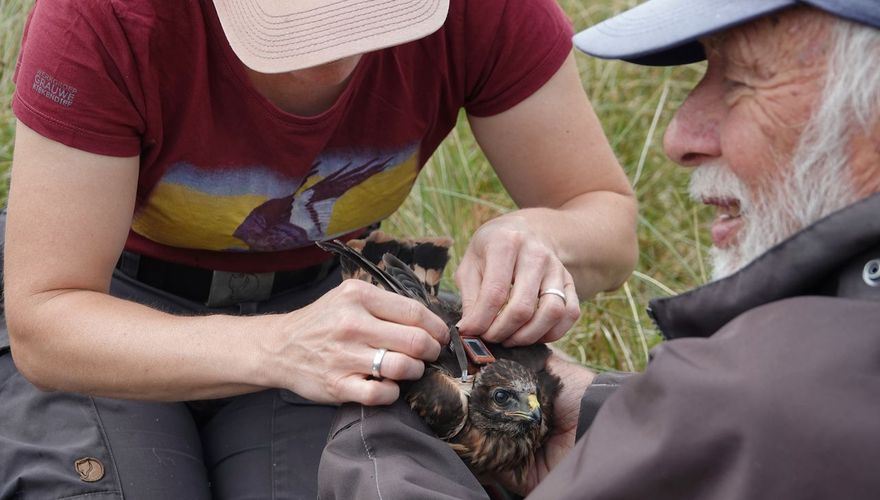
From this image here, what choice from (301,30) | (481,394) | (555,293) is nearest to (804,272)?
(555,293)

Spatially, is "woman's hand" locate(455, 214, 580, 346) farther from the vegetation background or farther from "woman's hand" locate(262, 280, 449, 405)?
the vegetation background

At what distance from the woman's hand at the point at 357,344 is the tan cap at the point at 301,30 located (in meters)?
0.50

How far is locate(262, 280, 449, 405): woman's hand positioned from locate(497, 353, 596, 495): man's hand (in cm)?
43

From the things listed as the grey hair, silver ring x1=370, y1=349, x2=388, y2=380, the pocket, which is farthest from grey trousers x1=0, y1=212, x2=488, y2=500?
the grey hair

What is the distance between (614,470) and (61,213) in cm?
158

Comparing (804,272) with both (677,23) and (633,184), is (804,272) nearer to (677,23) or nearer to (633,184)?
(677,23)

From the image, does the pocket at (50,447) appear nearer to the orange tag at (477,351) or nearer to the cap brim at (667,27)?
the orange tag at (477,351)

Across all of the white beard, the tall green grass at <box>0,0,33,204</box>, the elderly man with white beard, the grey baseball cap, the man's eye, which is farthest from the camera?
the tall green grass at <box>0,0,33,204</box>

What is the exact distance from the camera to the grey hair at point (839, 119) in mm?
1771

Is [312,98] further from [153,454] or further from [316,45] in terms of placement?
[153,454]

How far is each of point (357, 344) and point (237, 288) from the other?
0.92 metres

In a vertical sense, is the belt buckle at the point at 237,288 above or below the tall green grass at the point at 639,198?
above

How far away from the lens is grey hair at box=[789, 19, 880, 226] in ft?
5.81

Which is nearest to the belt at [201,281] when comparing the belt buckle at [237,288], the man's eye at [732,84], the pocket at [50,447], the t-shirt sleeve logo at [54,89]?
the belt buckle at [237,288]
